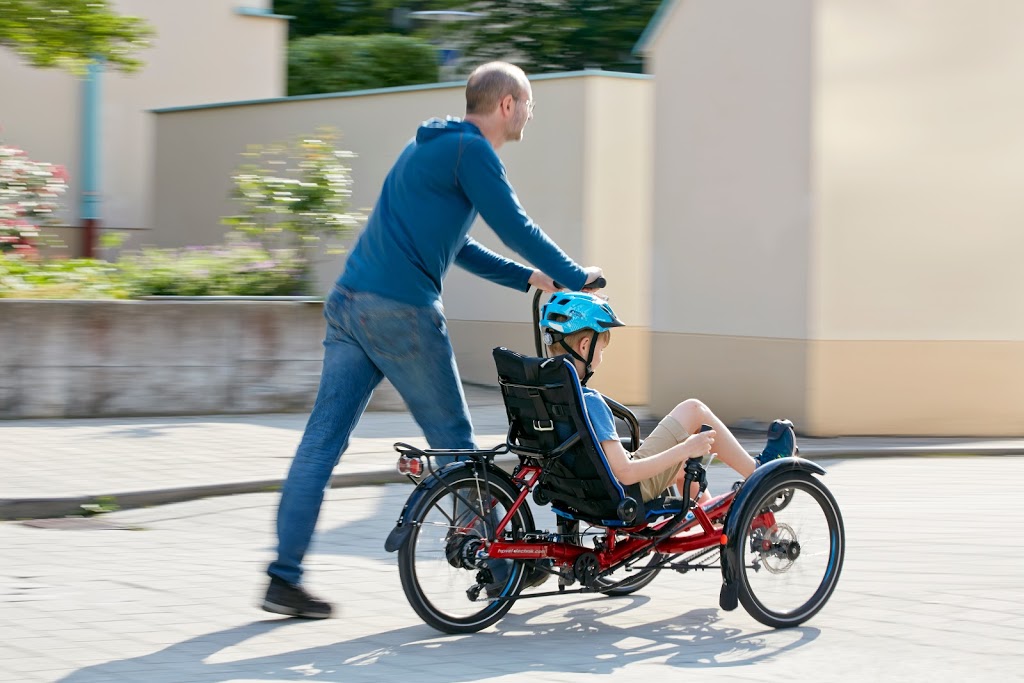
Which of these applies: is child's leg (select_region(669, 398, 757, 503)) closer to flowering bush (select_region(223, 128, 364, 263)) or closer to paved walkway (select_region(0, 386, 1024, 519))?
paved walkway (select_region(0, 386, 1024, 519))

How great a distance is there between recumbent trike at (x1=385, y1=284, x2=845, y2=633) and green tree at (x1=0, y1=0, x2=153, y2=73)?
25.7 ft

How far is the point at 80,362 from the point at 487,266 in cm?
612

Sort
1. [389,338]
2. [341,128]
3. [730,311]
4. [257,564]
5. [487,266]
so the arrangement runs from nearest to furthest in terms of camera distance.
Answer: [389,338], [487,266], [257,564], [730,311], [341,128]

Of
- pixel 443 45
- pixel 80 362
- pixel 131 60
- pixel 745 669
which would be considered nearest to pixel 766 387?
pixel 80 362

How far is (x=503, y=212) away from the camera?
4.93m

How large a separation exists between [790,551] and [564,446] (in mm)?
941

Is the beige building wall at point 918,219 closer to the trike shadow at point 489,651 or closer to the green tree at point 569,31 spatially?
the trike shadow at point 489,651

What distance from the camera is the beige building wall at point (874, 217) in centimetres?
1105

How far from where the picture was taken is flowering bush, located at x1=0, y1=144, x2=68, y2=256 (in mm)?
12289

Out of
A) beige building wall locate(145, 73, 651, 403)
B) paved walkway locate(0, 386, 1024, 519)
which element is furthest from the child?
beige building wall locate(145, 73, 651, 403)

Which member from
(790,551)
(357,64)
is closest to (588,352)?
(790,551)

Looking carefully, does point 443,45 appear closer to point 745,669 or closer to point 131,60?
point 131,60

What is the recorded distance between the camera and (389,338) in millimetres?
5109

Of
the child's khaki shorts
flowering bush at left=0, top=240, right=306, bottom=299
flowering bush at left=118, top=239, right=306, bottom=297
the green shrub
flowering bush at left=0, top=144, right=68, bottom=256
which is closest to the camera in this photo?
the child's khaki shorts
